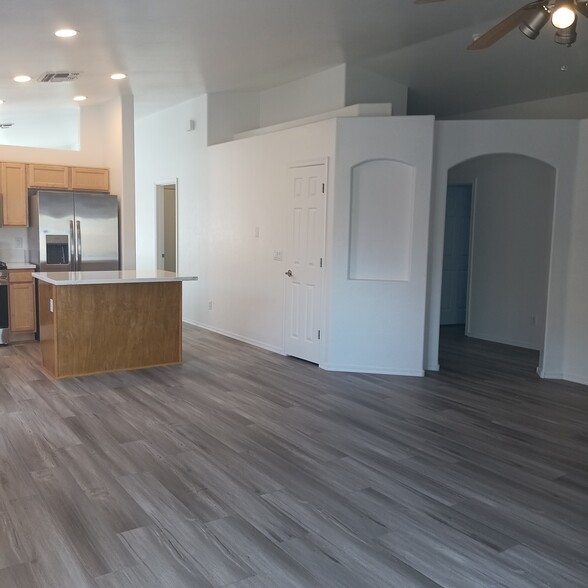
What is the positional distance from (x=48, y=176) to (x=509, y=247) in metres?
5.95

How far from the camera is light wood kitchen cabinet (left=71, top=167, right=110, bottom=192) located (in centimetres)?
731

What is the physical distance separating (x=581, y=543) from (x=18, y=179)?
6.92 metres

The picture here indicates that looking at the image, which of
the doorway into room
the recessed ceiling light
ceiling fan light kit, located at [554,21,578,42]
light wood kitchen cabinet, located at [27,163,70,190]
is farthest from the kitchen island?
ceiling fan light kit, located at [554,21,578,42]

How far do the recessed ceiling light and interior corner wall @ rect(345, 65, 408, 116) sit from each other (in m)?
2.82

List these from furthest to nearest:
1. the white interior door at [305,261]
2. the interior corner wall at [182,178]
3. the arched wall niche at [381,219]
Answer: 1. the interior corner wall at [182,178]
2. the white interior door at [305,261]
3. the arched wall niche at [381,219]

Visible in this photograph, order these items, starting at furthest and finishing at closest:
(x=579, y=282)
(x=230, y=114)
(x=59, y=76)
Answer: (x=230, y=114) < (x=59, y=76) < (x=579, y=282)

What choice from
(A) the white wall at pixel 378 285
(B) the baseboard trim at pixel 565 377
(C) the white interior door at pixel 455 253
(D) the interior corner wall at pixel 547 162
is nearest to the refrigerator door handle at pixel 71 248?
(A) the white wall at pixel 378 285

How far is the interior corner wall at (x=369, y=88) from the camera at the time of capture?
6223 millimetres

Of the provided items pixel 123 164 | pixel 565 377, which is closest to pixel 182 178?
pixel 123 164

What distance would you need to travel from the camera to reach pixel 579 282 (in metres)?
5.42

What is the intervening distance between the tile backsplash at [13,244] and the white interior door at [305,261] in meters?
3.57

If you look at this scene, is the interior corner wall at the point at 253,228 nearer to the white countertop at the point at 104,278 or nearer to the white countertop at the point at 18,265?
the white countertop at the point at 104,278

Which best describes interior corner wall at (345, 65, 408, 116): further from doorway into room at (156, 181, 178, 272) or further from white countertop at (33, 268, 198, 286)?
doorway into room at (156, 181, 178, 272)

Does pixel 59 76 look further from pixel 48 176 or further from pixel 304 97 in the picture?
pixel 304 97
